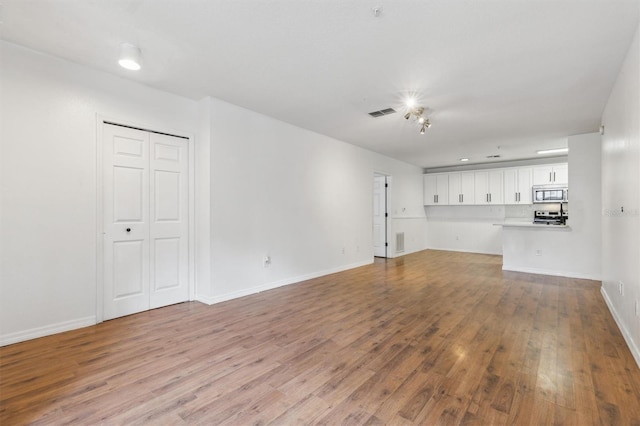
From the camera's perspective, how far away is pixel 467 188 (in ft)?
28.1

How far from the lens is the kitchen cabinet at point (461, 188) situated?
8.48 meters

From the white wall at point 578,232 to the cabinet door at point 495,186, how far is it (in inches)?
94.4

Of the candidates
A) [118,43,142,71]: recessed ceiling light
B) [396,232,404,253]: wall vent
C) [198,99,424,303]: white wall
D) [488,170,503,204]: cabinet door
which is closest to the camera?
[118,43,142,71]: recessed ceiling light

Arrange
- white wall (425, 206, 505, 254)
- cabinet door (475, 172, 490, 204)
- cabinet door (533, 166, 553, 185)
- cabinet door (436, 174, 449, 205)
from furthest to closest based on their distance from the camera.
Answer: cabinet door (436, 174, 449, 205), white wall (425, 206, 505, 254), cabinet door (475, 172, 490, 204), cabinet door (533, 166, 553, 185)

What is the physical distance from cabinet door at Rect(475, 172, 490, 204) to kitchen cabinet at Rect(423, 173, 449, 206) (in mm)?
832

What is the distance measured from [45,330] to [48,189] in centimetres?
135

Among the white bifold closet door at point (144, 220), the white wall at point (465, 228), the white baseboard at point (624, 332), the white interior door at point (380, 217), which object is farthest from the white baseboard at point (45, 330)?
the white wall at point (465, 228)

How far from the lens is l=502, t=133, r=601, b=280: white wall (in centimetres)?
520

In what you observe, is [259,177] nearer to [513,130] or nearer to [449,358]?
[449,358]

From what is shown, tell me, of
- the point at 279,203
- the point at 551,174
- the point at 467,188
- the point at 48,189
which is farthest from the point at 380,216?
the point at 48,189

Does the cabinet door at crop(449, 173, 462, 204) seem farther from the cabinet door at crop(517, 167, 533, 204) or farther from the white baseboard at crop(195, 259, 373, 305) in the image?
the white baseboard at crop(195, 259, 373, 305)

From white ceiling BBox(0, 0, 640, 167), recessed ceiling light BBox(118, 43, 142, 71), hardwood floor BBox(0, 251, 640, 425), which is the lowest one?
hardwood floor BBox(0, 251, 640, 425)

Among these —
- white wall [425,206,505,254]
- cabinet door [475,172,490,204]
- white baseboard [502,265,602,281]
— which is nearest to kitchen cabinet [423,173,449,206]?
white wall [425,206,505,254]

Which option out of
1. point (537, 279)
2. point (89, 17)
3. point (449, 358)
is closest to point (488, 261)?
point (537, 279)
